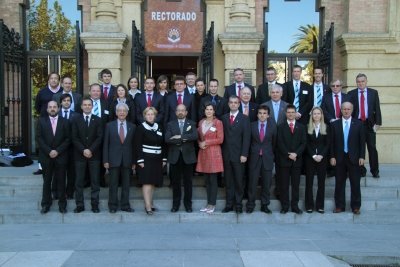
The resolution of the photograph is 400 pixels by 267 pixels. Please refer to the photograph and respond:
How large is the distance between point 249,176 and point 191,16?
226 inches

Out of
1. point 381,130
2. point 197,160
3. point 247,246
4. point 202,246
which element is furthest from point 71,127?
point 381,130

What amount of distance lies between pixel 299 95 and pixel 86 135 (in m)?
4.19

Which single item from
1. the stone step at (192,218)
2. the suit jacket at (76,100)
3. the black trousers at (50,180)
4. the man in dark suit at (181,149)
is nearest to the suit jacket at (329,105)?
the stone step at (192,218)

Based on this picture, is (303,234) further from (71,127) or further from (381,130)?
(381,130)

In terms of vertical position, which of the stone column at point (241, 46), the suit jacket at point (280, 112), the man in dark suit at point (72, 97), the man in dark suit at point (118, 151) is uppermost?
the stone column at point (241, 46)

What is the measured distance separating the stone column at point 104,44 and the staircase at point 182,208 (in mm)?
3480

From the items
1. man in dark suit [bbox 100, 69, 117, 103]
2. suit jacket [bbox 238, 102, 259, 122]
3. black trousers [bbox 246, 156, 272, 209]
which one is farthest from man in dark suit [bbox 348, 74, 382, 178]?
man in dark suit [bbox 100, 69, 117, 103]

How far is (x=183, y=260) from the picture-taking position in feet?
18.5

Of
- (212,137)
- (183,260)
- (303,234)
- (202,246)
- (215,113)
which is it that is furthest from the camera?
(215,113)

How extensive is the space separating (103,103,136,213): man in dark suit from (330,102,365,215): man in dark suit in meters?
3.56

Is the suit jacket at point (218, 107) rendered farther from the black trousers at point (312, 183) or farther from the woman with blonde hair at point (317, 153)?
the black trousers at point (312, 183)

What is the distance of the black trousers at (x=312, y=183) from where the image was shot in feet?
24.9

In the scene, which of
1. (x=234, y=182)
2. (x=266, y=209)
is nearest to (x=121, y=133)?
(x=234, y=182)

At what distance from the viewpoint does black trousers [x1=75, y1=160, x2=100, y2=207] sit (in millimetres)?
7477
